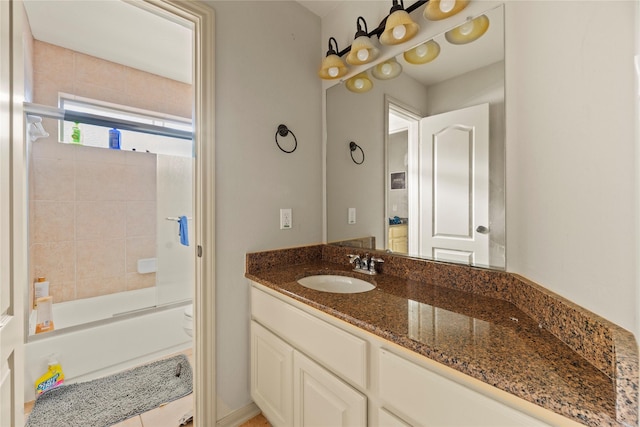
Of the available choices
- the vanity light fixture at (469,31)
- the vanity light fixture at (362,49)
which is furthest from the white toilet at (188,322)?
the vanity light fixture at (469,31)

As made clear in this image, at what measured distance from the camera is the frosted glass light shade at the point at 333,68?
1610 millimetres

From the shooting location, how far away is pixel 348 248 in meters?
1.69

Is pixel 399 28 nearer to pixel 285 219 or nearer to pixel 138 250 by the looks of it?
pixel 285 219

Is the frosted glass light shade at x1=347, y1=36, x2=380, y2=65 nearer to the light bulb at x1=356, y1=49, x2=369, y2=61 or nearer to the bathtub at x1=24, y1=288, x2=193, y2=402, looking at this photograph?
the light bulb at x1=356, y1=49, x2=369, y2=61

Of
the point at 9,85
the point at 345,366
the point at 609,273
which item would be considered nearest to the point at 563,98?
the point at 609,273

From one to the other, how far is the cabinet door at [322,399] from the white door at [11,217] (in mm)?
870

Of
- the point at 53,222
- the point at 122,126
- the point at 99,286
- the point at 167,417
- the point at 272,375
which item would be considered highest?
the point at 122,126

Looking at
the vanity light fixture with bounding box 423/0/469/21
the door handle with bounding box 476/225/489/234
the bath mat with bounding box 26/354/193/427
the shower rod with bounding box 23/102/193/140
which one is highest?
the vanity light fixture with bounding box 423/0/469/21

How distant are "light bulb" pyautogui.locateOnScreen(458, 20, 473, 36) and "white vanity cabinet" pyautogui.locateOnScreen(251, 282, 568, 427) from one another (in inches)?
50.6

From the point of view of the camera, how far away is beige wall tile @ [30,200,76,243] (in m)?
2.15

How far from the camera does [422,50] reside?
133 cm

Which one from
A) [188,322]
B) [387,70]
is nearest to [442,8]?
[387,70]

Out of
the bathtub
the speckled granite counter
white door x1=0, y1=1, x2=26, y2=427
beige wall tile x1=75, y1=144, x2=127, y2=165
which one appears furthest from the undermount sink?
beige wall tile x1=75, y1=144, x2=127, y2=165

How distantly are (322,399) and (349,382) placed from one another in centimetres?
18
